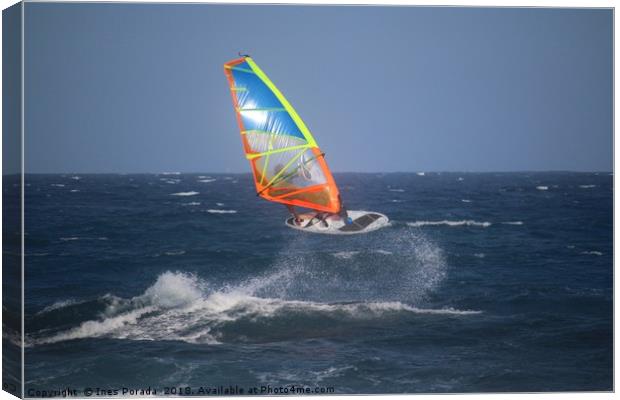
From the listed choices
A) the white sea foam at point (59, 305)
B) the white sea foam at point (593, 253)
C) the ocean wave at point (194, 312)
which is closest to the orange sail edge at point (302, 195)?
the ocean wave at point (194, 312)

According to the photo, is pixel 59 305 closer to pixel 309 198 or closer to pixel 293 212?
pixel 293 212

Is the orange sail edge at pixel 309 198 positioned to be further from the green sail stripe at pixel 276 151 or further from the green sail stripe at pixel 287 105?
the green sail stripe at pixel 287 105

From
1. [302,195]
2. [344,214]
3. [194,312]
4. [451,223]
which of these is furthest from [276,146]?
[451,223]

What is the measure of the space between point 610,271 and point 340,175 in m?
3.93

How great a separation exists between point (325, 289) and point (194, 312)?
1.83m

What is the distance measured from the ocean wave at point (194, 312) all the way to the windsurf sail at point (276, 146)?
4.62 feet

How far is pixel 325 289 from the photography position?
11.3m

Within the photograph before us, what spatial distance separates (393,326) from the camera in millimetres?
10852

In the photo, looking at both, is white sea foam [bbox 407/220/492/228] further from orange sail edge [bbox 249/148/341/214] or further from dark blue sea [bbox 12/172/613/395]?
orange sail edge [bbox 249/148/341/214]

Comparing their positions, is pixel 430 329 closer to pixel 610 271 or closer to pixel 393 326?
pixel 393 326

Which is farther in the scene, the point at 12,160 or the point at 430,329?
the point at 430,329

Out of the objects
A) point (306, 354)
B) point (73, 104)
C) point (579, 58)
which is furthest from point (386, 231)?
point (73, 104)

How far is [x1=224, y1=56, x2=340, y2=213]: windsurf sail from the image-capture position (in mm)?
11008

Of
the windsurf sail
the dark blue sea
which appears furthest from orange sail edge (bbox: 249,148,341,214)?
the dark blue sea
